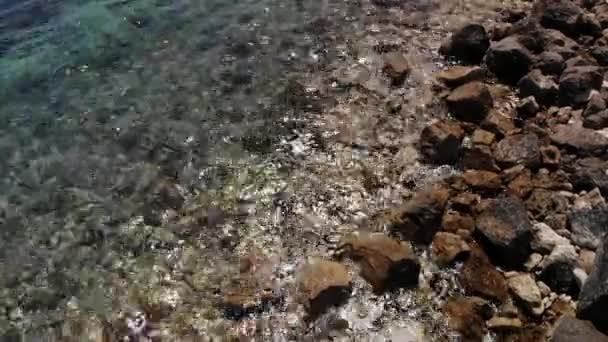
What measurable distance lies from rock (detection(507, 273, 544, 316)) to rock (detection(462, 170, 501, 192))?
1.44 meters

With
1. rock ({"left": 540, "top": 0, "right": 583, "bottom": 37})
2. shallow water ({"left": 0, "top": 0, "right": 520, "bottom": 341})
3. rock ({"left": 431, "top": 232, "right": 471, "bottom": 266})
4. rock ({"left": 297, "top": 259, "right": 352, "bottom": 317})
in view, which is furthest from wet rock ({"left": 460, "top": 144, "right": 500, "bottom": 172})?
rock ({"left": 540, "top": 0, "right": 583, "bottom": 37})

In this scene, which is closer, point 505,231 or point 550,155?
point 505,231

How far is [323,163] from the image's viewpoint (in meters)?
7.66

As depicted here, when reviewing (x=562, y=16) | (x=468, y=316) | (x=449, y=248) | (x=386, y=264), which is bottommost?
(x=468, y=316)

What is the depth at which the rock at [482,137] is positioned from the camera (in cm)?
750

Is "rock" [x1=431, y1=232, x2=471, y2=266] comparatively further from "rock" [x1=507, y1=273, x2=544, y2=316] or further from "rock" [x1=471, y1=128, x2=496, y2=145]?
"rock" [x1=471, y1=128, x2=496, y2=145]

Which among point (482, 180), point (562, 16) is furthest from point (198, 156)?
point (562, 16)

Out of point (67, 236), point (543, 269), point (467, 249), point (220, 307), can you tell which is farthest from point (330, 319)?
point (67, 236)

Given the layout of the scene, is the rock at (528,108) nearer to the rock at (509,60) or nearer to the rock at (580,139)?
the rock at (580,139)

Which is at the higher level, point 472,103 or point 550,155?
point 472,103

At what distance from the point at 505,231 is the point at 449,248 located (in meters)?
0.64

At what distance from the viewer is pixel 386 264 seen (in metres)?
5.80

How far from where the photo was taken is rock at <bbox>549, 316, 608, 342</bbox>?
15.4 ft

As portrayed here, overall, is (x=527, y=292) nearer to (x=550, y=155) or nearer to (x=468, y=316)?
(x=468, y=316)
